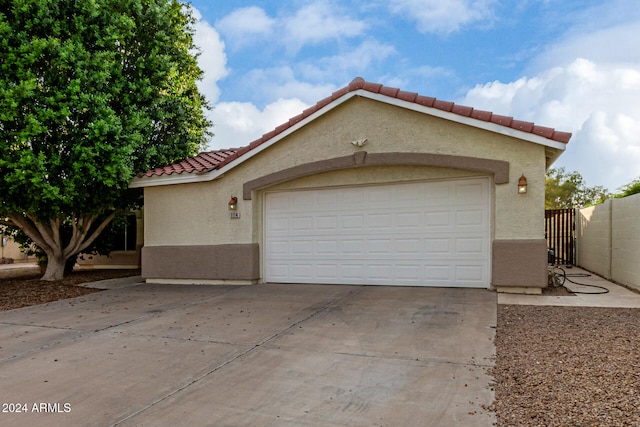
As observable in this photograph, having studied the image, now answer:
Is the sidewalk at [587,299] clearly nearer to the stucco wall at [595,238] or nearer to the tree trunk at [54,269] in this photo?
the stucco wall at [595,238]

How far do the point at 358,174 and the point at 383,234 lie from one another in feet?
5.01

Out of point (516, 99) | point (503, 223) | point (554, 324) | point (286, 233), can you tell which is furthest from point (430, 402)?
point (516, 99)

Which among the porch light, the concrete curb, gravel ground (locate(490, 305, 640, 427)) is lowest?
the concrete curb

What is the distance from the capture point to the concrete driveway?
3355 millimetres

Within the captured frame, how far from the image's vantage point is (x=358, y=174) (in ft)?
31.8

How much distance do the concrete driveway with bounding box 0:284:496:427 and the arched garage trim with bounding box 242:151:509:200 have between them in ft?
8.49

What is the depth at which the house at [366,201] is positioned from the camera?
26.8 feet

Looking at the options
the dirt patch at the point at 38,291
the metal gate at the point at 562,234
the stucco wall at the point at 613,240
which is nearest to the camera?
the stucco wall at the point at 613,240

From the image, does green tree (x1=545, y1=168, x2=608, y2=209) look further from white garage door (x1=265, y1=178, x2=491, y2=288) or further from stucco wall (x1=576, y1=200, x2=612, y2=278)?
white garage door (x1=265, y1=178, x2=491, y2=288)

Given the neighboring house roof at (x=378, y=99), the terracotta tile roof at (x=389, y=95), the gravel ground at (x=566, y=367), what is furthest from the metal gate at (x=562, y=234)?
the gravel ground at (x=566, y=367)

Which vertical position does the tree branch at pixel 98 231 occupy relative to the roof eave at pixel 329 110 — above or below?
below

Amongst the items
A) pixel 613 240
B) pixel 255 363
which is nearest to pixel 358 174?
pixel 255 363

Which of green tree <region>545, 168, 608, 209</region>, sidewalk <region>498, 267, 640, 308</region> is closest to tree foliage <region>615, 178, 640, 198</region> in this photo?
sidewalk <region>498, 267, 640, 308</region>

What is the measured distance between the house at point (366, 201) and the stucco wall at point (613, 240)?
87.1 inches
